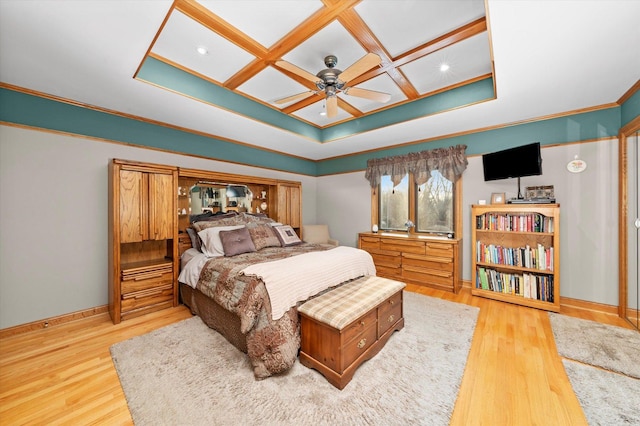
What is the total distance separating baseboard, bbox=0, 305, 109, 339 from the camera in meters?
2.45

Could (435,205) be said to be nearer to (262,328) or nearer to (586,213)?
(586,213)

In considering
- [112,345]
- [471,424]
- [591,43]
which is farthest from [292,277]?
[591,43]

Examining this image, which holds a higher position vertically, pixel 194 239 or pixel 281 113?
pixel 281 113

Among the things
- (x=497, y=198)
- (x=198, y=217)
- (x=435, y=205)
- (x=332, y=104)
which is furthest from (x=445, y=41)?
(x=198, y=217)

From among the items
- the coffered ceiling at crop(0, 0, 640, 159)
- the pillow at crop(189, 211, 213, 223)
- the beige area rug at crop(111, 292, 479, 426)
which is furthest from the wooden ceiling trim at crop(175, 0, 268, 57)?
the beige area rug at crop(111, 292, 479, 426)

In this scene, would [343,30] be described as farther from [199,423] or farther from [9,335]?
[9,335]

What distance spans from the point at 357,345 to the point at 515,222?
2.90 m

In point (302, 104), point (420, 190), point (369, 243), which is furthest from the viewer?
point (369, 243)

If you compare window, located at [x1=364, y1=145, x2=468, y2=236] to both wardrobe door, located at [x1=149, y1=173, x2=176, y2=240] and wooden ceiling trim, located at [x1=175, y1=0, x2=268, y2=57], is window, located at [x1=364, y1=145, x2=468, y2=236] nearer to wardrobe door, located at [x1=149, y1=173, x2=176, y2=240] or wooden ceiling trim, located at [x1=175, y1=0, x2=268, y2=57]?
wooden ceiling trim, located at [x1=175, y1=0, x2=268, y2=57]

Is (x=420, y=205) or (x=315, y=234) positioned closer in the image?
(x=420, y=205)

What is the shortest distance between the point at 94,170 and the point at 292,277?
2.83 meters

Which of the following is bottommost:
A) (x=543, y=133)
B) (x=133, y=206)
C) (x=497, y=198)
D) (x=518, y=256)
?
(x=518, y=256)

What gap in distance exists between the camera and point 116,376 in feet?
6.27

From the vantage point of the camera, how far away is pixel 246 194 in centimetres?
444
